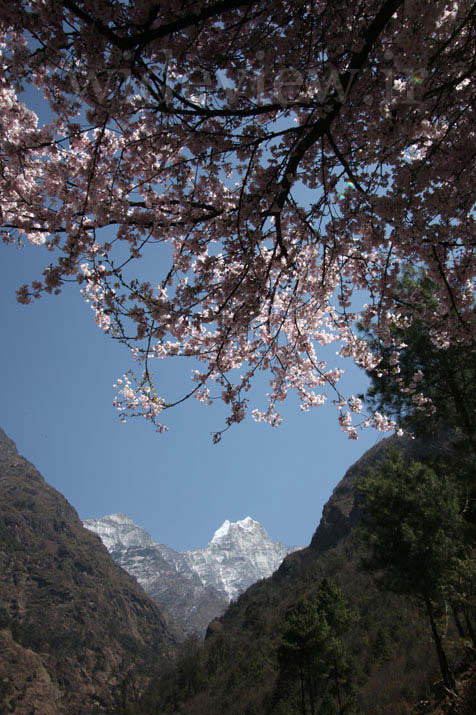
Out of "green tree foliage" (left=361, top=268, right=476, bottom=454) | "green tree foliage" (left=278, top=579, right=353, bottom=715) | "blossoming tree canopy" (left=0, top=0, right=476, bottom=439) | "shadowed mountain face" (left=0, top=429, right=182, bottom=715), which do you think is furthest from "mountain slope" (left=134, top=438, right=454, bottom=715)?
"shadowed mountain face" (left=0, top=429, right=182, bottom=715)

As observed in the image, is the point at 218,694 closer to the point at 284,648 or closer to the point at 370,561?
the point at 284,648

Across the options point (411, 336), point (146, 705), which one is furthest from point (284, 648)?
point (146, 705)

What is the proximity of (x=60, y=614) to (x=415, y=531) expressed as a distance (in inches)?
4602

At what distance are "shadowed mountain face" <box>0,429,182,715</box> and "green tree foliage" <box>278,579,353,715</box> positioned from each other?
157 ft

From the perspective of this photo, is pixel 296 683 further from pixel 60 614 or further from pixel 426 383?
pixel 60 614

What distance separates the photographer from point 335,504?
3211 inches

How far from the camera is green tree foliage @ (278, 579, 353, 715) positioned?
41.0ft

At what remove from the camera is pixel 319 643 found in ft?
40.8

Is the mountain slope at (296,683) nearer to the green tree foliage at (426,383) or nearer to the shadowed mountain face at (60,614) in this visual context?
the green tree foliage at (426,383)

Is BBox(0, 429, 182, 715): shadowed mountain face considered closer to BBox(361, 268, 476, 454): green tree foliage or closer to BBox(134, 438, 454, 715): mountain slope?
BBox(134, 438, 454, 715): mountain slope

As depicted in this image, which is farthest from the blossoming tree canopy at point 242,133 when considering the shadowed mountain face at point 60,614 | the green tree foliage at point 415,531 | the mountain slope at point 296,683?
the shadowed mountain face at point 60,614

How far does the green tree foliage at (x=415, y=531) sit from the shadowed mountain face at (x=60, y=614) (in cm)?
5472

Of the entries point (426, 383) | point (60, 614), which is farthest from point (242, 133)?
point (60, 614)

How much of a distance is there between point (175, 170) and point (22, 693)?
92.0m
